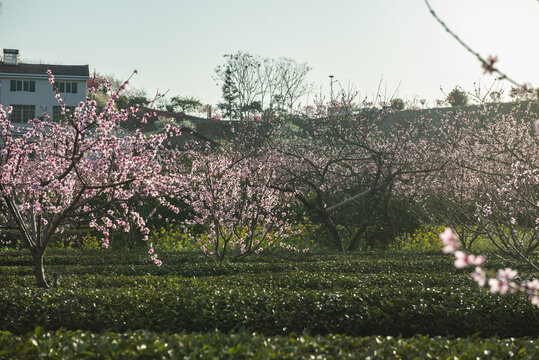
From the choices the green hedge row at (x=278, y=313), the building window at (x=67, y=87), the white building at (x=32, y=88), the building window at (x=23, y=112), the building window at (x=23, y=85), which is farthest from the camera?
the building window at (x=67, y=87)

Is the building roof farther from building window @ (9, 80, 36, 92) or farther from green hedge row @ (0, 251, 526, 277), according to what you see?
green hedge row @ (0, 251, 526, 277)

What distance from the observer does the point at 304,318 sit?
24.1 feet

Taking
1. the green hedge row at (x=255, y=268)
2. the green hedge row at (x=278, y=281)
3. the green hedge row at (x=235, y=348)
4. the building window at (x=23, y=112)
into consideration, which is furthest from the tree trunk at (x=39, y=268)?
the building window at (x=23, y=112)

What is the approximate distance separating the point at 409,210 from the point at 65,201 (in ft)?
47.1

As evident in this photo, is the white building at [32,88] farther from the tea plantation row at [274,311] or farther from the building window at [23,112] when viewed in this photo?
the tea plantation row at [274,311]

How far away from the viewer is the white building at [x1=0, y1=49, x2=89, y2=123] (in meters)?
43.5

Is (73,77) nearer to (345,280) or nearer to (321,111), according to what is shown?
(321,111)

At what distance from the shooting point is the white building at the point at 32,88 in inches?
1714

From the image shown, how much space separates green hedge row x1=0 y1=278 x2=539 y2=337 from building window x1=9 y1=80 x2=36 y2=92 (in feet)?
134

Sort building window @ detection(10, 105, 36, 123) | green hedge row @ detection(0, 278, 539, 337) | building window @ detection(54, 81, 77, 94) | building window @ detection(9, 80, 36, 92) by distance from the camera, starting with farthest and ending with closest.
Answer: building window @ detection(54, 81, 77, 94)
building window @ detection(9, 80, 36, 92)
building window @ detection(10, 105, 36, 123)
green hedge row @ detection(0, 278, 539, 337)

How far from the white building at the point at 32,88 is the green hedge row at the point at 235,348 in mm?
41344

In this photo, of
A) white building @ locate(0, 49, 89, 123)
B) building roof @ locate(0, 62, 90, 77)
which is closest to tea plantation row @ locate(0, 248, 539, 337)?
white building @ locate(0, 49, 89, 123)

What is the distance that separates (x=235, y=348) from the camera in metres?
5.23

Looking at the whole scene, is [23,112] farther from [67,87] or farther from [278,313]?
[278,313]
